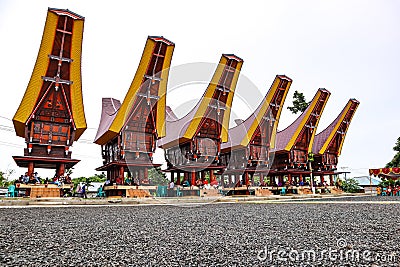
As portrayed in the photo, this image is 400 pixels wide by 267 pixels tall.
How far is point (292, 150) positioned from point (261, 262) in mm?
26195

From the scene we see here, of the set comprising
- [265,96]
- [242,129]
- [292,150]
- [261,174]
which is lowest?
[261,174]

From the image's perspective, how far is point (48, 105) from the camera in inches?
650

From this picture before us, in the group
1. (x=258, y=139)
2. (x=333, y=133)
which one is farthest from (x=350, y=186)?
(x=258, y=139)

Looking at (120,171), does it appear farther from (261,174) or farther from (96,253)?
(96,253)

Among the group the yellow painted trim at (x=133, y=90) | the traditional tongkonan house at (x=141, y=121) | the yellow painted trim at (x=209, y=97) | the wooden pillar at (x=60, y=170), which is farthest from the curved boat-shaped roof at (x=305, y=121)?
the wooden pillar at (x=60, y=170)

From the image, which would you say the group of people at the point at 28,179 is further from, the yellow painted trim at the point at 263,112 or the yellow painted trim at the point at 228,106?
the yellow painted trim at the point at 263,112

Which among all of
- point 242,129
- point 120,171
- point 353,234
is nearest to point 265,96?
point 242,129

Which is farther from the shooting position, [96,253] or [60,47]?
[60,47]

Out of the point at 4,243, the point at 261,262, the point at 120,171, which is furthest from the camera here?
the point at 120,171

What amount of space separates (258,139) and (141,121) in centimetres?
1084

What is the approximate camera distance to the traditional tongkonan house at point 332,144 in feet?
97.0

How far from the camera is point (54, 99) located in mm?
16688

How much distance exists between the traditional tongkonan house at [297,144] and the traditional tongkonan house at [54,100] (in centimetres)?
1785

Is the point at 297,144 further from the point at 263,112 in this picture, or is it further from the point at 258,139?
the point at 263,112
